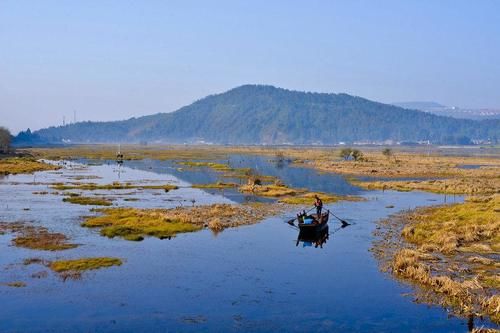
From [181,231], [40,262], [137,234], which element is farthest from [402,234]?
[40,262]

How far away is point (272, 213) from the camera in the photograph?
Result: 62.2m

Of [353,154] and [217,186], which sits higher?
[353,154]

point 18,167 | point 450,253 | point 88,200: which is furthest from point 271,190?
point 18,167

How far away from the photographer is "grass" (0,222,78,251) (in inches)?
1664

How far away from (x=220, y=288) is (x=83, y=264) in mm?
10062

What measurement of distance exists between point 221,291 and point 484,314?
14040 mm

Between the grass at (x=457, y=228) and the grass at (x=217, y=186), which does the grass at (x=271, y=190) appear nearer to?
the grass at (x=217, y=186)

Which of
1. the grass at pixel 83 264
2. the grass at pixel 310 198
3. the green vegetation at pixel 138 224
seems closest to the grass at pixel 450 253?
the grass at pixel 310 198

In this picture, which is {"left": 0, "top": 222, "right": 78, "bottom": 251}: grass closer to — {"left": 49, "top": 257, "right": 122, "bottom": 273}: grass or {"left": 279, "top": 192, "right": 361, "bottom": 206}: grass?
{"left": 49, "top": 257, "right": 122, "bottom": 273}: grass

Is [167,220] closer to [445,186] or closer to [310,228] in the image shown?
[310,228]

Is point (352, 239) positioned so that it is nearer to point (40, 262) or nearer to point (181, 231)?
point (181, 231)

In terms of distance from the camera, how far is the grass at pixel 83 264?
36.0 m

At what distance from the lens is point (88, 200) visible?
69.9m

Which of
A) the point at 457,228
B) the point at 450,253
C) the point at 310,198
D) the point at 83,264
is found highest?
the point at 310,198
